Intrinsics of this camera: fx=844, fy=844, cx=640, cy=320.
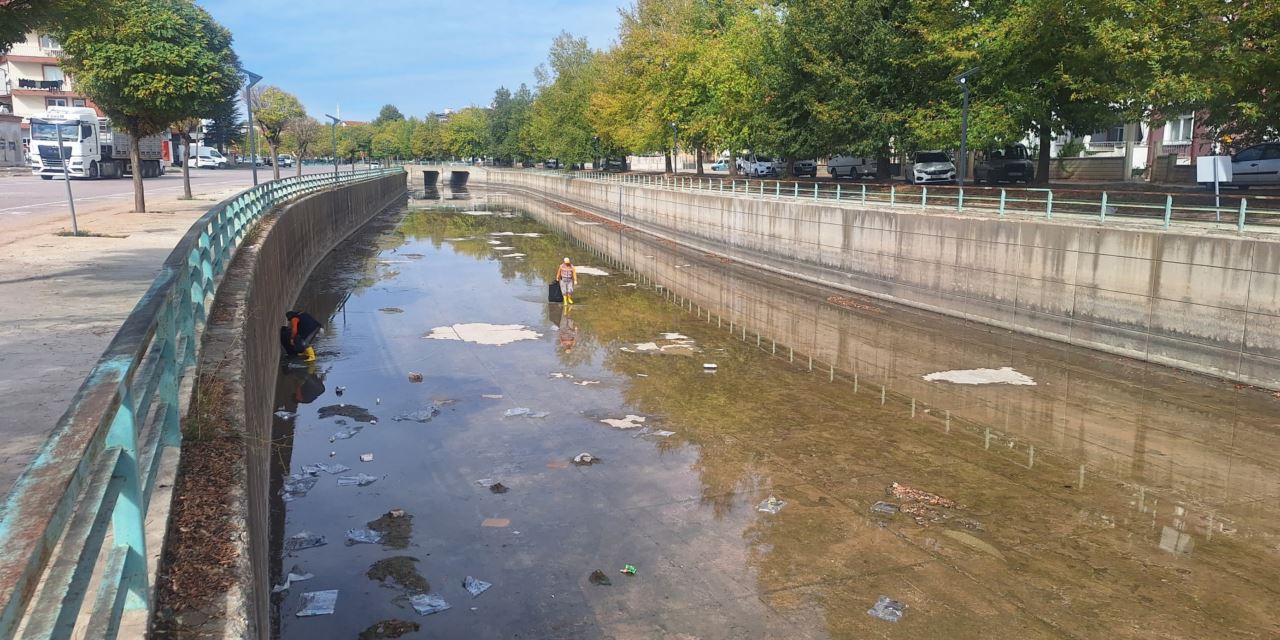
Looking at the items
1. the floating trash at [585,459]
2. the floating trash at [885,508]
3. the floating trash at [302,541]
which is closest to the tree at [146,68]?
the floating trash at [585,459]

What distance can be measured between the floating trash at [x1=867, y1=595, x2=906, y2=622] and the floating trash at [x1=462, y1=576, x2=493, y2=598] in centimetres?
331

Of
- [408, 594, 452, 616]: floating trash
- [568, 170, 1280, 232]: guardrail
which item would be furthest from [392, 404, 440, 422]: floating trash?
[568, 170, 1280, 232]: guardrail

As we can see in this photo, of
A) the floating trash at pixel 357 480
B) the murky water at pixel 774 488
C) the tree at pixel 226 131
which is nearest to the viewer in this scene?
the murky water at pixel 774 488

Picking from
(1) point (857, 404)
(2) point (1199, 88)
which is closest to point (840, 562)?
(1) point (857, 404)

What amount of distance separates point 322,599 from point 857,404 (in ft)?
29.6

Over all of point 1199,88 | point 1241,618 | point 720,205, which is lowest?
point 1241,618

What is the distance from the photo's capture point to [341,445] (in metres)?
11.3

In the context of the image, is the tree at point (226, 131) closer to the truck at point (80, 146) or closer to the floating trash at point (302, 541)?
the truck at point (80, 146)

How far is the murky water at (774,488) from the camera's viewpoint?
283 inches

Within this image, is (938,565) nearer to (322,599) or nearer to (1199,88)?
(322,599)

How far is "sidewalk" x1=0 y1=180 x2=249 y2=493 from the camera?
6.85m

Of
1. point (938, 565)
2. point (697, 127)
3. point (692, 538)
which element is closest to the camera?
point (938, 565)

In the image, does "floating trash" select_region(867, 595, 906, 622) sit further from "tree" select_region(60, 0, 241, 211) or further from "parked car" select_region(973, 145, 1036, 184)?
"parked car" select_region(973, 145, 1036, 184)

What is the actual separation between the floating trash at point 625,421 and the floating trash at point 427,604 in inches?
201
